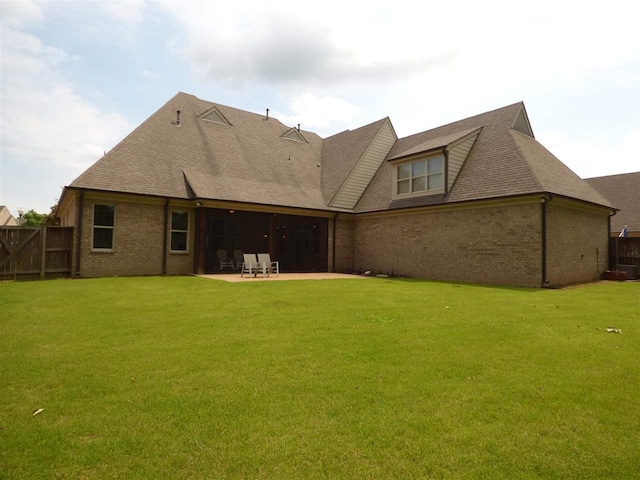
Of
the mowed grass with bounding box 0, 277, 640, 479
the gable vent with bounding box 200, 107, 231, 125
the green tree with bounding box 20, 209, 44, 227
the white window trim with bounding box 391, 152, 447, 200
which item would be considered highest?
the gable vent with bounding box 200, 107, 231, 125

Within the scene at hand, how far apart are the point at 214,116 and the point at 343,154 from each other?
26.5 feet

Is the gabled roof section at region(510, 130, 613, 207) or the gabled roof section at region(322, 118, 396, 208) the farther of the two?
the gabled roof section at region(322, 118, 396, 208)

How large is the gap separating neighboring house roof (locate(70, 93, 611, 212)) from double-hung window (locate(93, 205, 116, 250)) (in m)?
0.97

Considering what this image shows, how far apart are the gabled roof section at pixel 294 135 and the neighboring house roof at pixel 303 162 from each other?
0.09 meters

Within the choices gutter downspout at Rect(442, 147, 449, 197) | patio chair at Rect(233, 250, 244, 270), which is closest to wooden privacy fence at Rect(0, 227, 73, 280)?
patio chair at Rect(233, 250, 244, 270)

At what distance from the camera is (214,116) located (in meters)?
22.6

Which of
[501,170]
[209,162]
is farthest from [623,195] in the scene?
[209,162]

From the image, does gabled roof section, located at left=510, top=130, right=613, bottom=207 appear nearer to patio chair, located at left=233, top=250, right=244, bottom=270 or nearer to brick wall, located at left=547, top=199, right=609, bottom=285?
brick wall, located at left=547, top=199, right=609, bottom=285

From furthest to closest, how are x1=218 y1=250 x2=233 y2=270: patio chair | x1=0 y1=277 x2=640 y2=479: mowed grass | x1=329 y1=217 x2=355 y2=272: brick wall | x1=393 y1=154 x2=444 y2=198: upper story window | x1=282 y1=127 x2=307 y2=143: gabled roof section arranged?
x1=282 y1=127 x2=307 y2=143: gabled roof section, x1=218 y1=250 x2=233 y2=270: patio chair, x1=329 y1=217 x2=355 y2=272: brick wall, x1=393 y1=154 x2=444 y2=198: upper story window, x1=0 y1=277 x2=640 y2=479: mowed grass

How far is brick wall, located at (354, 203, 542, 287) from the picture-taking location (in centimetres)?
1409

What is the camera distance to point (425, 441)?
9.30 feet

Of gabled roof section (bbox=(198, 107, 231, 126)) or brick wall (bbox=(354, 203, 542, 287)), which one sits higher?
gabled roof section (bbox=(198, 107, 231, 126))

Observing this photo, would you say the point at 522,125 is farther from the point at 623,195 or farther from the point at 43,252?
the point at 43,252

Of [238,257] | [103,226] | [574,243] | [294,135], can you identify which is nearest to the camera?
[574,243]
